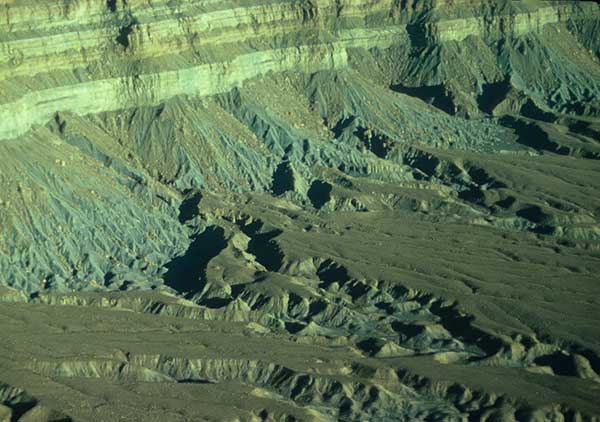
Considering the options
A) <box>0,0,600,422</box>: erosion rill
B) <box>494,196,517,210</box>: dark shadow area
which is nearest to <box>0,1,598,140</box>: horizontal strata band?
<box>0,0,600,422</box>: erosion rill

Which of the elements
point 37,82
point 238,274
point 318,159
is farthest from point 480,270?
point 37,82

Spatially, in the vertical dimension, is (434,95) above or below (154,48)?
below

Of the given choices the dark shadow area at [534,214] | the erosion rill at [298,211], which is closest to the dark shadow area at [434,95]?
the erosion rill at [298,211]

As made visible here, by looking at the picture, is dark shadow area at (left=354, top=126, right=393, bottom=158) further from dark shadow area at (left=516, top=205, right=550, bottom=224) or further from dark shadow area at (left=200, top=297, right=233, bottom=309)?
dark shadow area at (left=200, top=297, right=233, bottom=309)

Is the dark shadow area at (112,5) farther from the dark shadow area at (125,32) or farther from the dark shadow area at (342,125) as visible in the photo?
the dark shadow area at (342,125)

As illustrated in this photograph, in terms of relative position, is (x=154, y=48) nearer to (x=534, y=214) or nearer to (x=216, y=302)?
(x=216, y=302)

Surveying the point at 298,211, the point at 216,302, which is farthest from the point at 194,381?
the point at 298,211

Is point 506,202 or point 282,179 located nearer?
point 506,202
